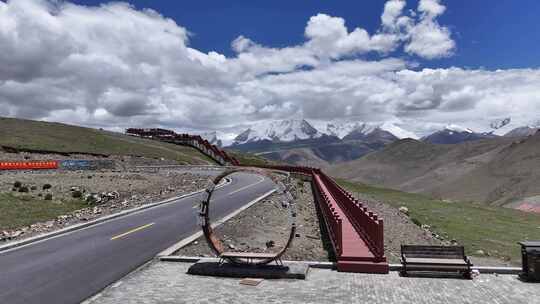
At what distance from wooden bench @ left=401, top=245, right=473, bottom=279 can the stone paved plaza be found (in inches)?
14.7

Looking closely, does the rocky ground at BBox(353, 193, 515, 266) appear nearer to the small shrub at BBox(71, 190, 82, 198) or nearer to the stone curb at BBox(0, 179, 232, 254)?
the stone curb at BBox(0, 179, 232, 254)

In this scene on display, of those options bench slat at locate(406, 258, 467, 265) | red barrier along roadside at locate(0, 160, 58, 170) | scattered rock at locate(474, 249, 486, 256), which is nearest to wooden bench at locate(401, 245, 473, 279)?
bench slat at locate(406, 258, 467, 265)

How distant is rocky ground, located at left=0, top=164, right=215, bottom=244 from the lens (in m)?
24.4

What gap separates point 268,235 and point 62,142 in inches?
2729

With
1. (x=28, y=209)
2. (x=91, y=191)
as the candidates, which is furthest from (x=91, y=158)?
(x=28, y=209)

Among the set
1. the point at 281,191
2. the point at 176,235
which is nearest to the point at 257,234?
the point at 176,235

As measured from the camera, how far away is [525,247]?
45.1 ft

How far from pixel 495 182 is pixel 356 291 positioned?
179193mm

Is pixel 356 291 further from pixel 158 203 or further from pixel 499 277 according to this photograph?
A: pixel 158 203

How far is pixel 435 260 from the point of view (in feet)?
46.6

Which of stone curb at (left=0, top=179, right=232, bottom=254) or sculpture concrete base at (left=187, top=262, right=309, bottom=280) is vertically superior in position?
stone curb at (left=0, top=179, right=232, bottom=254)

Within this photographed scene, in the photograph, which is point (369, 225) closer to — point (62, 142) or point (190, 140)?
point (62, 142)

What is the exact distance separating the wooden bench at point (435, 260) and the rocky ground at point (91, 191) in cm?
1633

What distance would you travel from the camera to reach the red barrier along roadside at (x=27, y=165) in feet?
160
